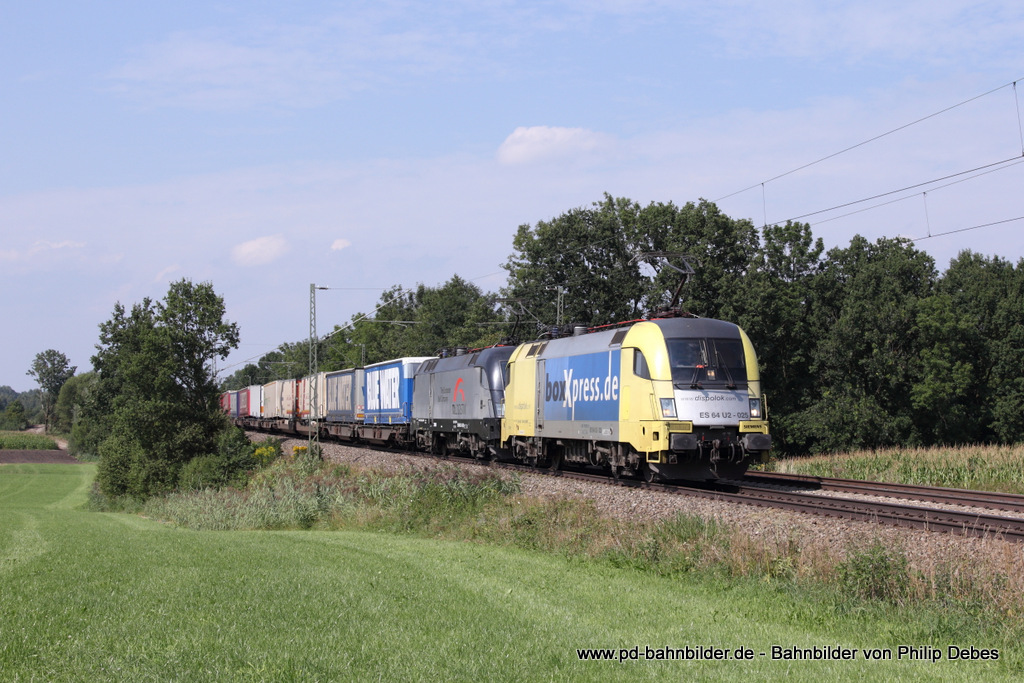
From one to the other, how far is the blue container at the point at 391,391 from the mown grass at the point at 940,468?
17.7 meters

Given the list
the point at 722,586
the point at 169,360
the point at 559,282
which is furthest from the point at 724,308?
the point at 722,586

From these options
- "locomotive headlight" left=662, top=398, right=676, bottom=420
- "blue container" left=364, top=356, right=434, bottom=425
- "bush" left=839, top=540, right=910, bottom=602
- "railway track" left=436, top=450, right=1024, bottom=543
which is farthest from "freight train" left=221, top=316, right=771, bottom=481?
"bush" left=839, top=540, right=910, bottom=602

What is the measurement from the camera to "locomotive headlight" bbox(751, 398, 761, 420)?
19.9 meters

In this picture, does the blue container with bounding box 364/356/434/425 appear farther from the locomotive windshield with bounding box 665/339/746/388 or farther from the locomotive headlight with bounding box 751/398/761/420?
the locomotive headlight with bounding box 751/398/761/420

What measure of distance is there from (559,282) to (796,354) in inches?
678

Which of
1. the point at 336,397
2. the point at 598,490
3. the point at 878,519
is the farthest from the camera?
the point at 336,397

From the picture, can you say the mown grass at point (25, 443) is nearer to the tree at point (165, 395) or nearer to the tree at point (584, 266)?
the tree at point (165, 395)

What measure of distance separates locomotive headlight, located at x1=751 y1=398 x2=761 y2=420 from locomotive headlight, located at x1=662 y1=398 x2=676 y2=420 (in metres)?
1.87

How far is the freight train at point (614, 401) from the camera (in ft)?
64.1

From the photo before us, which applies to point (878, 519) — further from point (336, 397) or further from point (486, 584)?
point (336, 397)

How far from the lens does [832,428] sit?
56.3m

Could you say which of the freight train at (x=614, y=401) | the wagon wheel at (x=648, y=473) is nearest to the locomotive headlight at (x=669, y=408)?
the freight train at (x=614, y=401)

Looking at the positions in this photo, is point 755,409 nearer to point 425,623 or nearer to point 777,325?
point 425,623

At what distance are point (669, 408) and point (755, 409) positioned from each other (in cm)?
205
